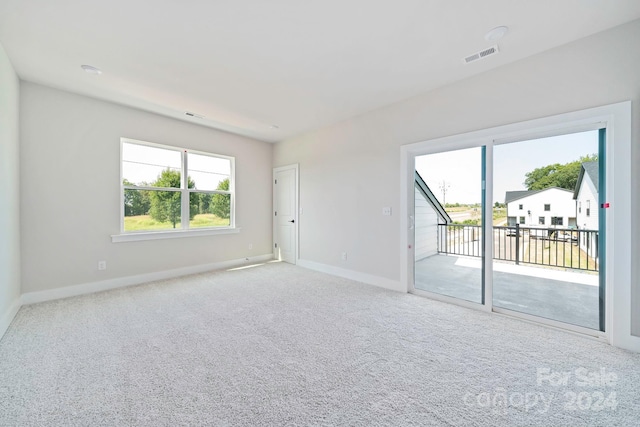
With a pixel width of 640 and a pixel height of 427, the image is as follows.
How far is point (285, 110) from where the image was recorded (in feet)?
13.2

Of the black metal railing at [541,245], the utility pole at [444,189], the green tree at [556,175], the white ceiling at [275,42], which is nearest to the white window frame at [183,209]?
the white ceiling at [275,42]

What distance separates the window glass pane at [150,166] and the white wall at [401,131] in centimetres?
213

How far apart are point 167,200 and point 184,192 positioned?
31 cm

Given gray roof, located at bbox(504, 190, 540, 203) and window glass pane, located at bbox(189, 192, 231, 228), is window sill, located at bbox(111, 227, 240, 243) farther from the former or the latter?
gray roof, located at bbox(504, 190, 540, 203)

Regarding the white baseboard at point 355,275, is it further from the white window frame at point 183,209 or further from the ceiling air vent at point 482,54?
the ceiling air vent at point 482,54

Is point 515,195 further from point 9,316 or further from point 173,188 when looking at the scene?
point 9,316

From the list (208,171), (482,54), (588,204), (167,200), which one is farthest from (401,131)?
(167,200)

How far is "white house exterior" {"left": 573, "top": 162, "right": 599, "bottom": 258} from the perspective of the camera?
8.20 feet

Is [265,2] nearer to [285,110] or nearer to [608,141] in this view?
[285,110]

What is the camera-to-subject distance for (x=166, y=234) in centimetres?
438

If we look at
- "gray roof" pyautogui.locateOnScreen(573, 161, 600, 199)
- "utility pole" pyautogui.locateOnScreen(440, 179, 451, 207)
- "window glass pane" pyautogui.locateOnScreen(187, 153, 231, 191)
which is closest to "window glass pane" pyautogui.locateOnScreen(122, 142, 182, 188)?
"window glass pane" pyautogui.locateOnScreen(187, 153, 231, 191)

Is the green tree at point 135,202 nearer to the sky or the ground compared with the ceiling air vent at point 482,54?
nearer to the ground

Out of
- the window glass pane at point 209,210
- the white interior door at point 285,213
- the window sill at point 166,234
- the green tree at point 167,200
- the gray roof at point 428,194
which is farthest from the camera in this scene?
the white interior door at point 285,213

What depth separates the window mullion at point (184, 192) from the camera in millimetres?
4629
